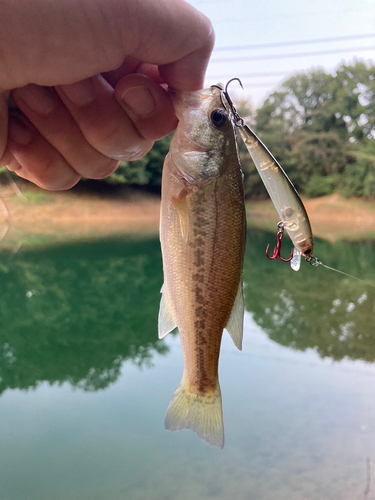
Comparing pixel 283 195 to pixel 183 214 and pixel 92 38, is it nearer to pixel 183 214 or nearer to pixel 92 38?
pixel 183 214

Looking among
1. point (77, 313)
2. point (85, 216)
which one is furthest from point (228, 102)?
A: point (85, 216)

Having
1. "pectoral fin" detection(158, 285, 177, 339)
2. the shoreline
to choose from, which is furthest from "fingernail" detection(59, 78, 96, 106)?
the shoreline

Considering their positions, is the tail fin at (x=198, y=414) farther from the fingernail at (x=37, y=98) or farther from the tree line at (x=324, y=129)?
the tree line at (x=324, y=129)

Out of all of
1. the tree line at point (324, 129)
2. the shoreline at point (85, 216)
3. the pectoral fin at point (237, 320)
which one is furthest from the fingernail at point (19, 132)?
the tree line at point (324, 129)

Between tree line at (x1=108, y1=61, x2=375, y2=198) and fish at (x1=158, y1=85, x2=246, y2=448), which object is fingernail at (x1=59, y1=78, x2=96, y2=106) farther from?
tree line at (x1=108, y1=61, x2=375, y2=198)

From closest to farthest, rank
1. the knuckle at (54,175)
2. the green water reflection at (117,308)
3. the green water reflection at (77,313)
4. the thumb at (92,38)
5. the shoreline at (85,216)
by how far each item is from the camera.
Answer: the thumb at (92,38) → the knuckle at (54,175) → the green water reflection at (77,313) → the green water reflection at (117,308) → the shoreline at (85,216)

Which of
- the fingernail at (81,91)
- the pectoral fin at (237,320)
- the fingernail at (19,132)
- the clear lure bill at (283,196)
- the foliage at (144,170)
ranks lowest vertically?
the foliage at (144,170)
